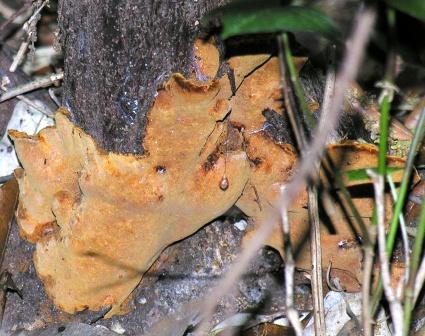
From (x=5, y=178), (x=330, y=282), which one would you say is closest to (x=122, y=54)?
(x=5, y=178)

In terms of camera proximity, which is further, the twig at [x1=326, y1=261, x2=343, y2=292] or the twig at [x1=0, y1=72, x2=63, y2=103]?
the twig at [x1=0, y1=72, x2=63, y2=103]

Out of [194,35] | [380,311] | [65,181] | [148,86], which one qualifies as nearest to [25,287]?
[65,181]

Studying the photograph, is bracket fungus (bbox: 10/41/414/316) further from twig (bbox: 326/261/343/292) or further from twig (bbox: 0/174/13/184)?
twig (bbox: 0/174/13/184)

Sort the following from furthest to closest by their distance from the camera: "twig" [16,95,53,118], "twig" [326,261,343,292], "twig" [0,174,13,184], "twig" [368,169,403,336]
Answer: "twig" [16,95,53,118], "twig" [0,174,13,184], "twig" [326,261,343,292], "twig" [368,169,403,336]

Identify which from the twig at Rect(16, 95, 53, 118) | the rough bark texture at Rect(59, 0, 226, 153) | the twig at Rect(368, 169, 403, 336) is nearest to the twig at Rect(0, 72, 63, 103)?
the twig at Rect(16, 95, 53, 118)

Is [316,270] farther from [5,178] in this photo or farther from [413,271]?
[5,178]

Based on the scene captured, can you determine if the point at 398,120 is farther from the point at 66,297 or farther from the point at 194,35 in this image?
the point at 66,297

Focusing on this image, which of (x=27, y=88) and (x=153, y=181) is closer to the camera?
(x=153, y=181)
